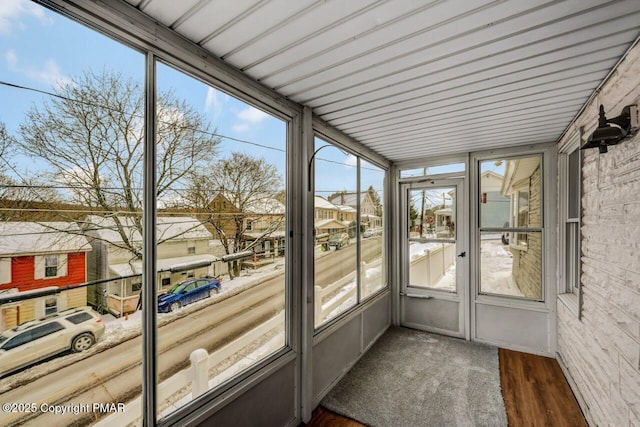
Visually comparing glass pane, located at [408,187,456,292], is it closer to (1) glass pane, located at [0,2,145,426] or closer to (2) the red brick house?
(1) glass pane, located at [0,2,145,426]

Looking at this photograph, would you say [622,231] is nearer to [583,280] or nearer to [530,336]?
[583,280]

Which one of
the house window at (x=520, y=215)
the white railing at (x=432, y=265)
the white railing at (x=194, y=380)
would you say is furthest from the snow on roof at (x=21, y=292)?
the house window at (x=520, y=215)

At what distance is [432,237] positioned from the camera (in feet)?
12.7

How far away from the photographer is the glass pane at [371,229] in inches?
131

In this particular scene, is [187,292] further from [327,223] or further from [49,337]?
[327,223]

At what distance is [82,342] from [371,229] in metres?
2.94

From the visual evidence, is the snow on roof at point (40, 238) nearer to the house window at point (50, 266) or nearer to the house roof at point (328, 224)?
the house window at point (50, 266)

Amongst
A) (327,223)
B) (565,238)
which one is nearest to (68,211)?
(327,223)

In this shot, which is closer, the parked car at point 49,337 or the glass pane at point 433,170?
the parked car at point 49,337

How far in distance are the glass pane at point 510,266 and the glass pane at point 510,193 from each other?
0.17 m

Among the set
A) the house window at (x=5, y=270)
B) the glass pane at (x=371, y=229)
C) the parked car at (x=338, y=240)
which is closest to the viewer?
the house window at (x=5, y=270)

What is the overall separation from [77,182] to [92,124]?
0.24 m

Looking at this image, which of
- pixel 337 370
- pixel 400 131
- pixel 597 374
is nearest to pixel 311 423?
pixel 337 370

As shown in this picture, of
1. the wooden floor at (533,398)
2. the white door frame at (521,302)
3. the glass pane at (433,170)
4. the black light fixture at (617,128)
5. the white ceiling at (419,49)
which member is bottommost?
the wooden floor at (533,398)
